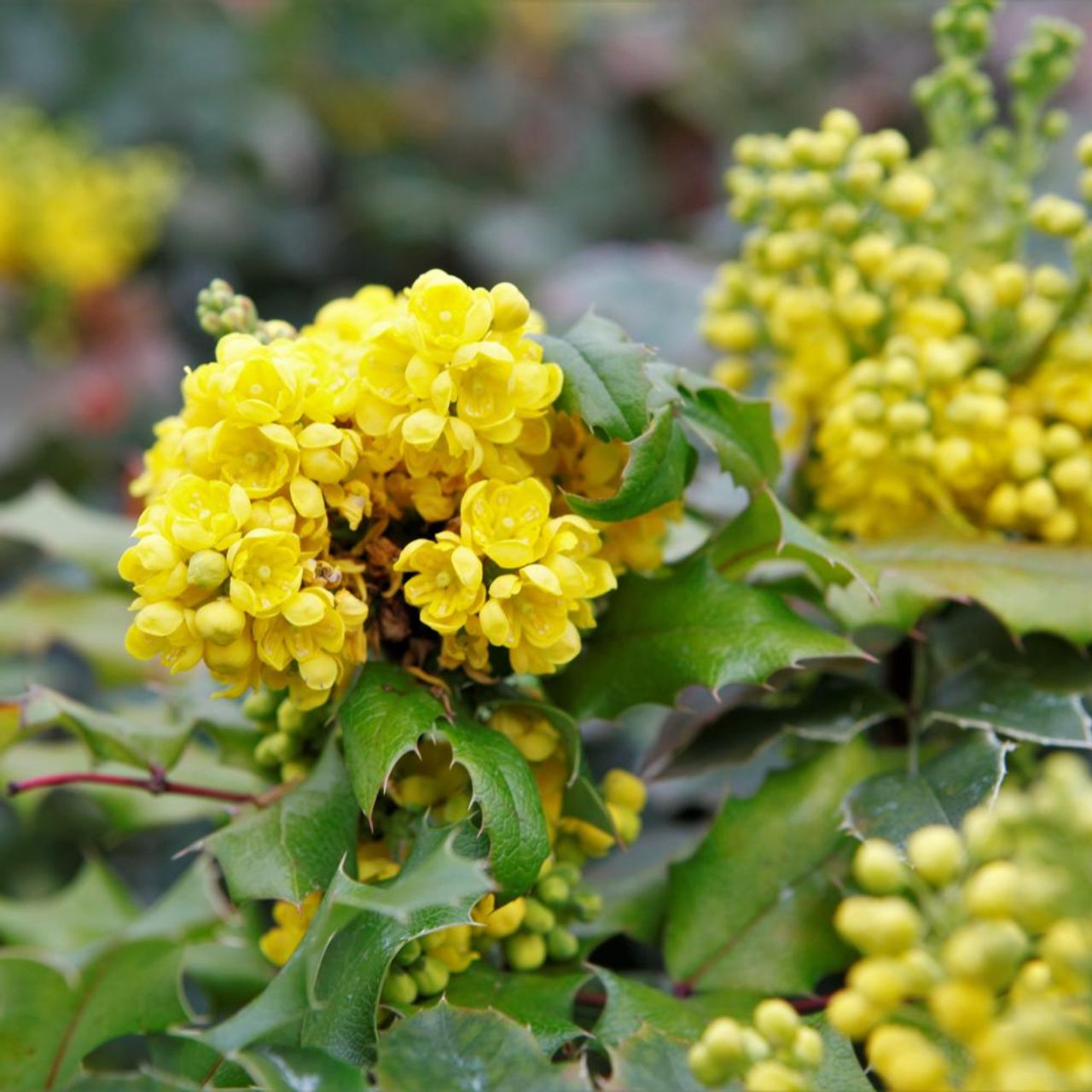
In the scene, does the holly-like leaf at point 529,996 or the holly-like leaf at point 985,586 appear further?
the holly-like leaf at point 985,586

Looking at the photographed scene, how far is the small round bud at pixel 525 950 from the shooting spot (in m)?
0.86

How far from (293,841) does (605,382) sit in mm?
336

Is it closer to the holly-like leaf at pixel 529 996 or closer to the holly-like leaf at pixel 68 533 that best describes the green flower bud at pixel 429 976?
the holly-like leaf at pixel 529 996

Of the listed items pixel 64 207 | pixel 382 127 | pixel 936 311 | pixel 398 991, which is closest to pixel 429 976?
pixel 398 991

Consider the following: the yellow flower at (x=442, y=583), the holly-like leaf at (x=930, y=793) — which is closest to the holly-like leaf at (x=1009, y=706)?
the holly-like leaf at (x=930, y=793)

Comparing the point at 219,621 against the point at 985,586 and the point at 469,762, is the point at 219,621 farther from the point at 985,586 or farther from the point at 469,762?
the point at 985,586

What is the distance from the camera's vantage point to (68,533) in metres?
1.26

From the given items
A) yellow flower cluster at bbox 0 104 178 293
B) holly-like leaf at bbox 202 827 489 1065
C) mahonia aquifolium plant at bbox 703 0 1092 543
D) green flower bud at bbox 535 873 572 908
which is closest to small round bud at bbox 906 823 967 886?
holly-like leaf at bbox 202 827 489 1065

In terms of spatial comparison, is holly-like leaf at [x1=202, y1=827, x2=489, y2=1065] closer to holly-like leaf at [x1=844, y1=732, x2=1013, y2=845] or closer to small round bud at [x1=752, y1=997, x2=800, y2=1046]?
small round bud at [x1=752, y1=997, x2=800, y2=1046]

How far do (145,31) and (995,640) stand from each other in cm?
263

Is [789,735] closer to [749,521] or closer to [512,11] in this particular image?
[749,521]

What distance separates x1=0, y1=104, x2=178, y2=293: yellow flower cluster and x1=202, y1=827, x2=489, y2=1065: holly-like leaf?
1673mm

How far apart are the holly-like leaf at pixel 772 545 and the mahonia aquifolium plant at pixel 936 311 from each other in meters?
0.13

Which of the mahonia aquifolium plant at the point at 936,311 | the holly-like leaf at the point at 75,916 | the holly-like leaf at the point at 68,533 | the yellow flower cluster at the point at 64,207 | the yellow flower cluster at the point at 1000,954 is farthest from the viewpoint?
the yellow flower cluster at the point at 64,207
